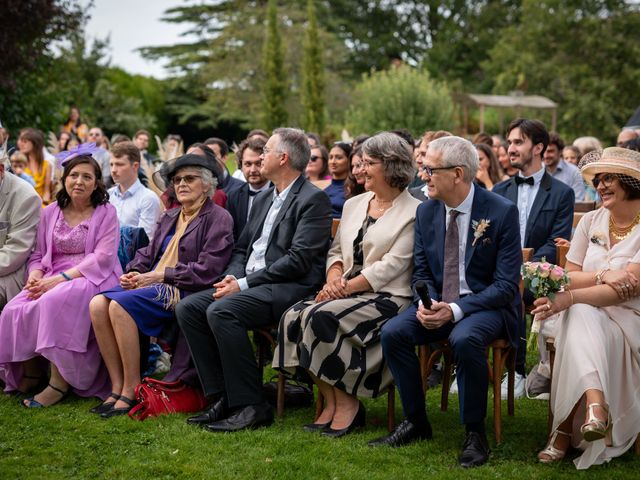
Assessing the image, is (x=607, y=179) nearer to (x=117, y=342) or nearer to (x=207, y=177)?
(x=207, y=177)

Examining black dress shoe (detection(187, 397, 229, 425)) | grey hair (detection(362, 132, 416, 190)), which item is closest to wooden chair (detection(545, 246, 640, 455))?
grey hair (detection(362, 132, 416, 190))

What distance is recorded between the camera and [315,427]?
5.43 meters

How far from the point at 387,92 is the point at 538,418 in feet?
64.4

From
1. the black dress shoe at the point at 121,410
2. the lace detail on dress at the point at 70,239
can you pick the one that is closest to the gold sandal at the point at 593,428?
the black dress shoe at the point at 121,410

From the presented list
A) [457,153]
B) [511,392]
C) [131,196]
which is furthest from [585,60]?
[457,153]

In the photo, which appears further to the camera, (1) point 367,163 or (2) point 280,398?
(2) point 280,398

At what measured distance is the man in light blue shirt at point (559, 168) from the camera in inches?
356

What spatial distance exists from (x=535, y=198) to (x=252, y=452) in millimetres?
2965

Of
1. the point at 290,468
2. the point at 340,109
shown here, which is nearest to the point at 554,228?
the point at 290,468

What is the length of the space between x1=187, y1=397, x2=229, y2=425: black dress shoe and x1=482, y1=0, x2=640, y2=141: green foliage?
78.3 feet

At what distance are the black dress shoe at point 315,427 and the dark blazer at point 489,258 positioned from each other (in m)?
1.03

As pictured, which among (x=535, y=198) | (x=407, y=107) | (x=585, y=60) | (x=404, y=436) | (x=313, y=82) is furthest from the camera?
(x=313, y=82)

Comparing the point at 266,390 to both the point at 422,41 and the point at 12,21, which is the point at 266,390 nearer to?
the point at 12,21

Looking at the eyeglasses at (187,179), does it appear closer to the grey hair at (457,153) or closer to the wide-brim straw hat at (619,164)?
the grey hair at (457,153)
